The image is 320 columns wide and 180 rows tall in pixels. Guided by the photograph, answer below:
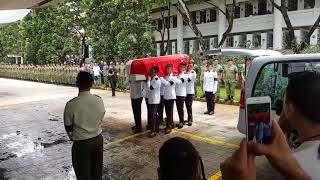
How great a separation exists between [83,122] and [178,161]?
8.79 feet

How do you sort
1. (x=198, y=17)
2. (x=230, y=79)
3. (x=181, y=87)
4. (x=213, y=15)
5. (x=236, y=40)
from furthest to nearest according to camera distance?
1. (x=198, y=17)
2. (x=213, y=15)
3. (x=236, y=40)
4. (x=230, y=79)
5. (x=181, y=87)

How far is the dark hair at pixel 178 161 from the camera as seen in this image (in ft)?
5.91

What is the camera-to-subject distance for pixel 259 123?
1490mm

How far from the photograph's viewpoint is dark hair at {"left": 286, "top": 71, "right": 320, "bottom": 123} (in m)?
1.61

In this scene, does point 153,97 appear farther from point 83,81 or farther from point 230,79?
point 230,79

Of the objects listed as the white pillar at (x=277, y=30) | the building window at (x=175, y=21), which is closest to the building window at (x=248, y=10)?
the white pillar at (x=277, y=30)

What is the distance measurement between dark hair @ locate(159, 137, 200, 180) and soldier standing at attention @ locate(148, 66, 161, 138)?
629cm

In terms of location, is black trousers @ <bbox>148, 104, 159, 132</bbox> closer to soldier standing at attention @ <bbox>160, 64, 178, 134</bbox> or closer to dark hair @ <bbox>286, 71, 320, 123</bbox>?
soldier standing at attention @ <bbox>160, 64, 178, 134</bbox>

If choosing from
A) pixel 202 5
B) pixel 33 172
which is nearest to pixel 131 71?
pixel 33 172

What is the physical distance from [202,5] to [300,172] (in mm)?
31504

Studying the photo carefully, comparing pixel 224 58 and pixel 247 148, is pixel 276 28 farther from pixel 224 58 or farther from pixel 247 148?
pixel 247 148

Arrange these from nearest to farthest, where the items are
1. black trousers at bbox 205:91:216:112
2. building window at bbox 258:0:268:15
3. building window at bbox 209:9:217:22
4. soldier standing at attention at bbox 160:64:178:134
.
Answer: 1. soldier standing at attention at bbox 160:64:178:134
2. black trousers at bbox 205:91:216:112
3. building window at bbox 258:0:268:15
4. building window at bbox 209:9:217:22

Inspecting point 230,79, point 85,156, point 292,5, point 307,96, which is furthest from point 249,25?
point 307,96

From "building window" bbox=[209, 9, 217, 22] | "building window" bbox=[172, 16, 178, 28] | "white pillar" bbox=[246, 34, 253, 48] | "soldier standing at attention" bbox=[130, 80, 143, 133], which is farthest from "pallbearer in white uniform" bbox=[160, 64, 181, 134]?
"building window" bbox=[172, 16, 178, 28]
